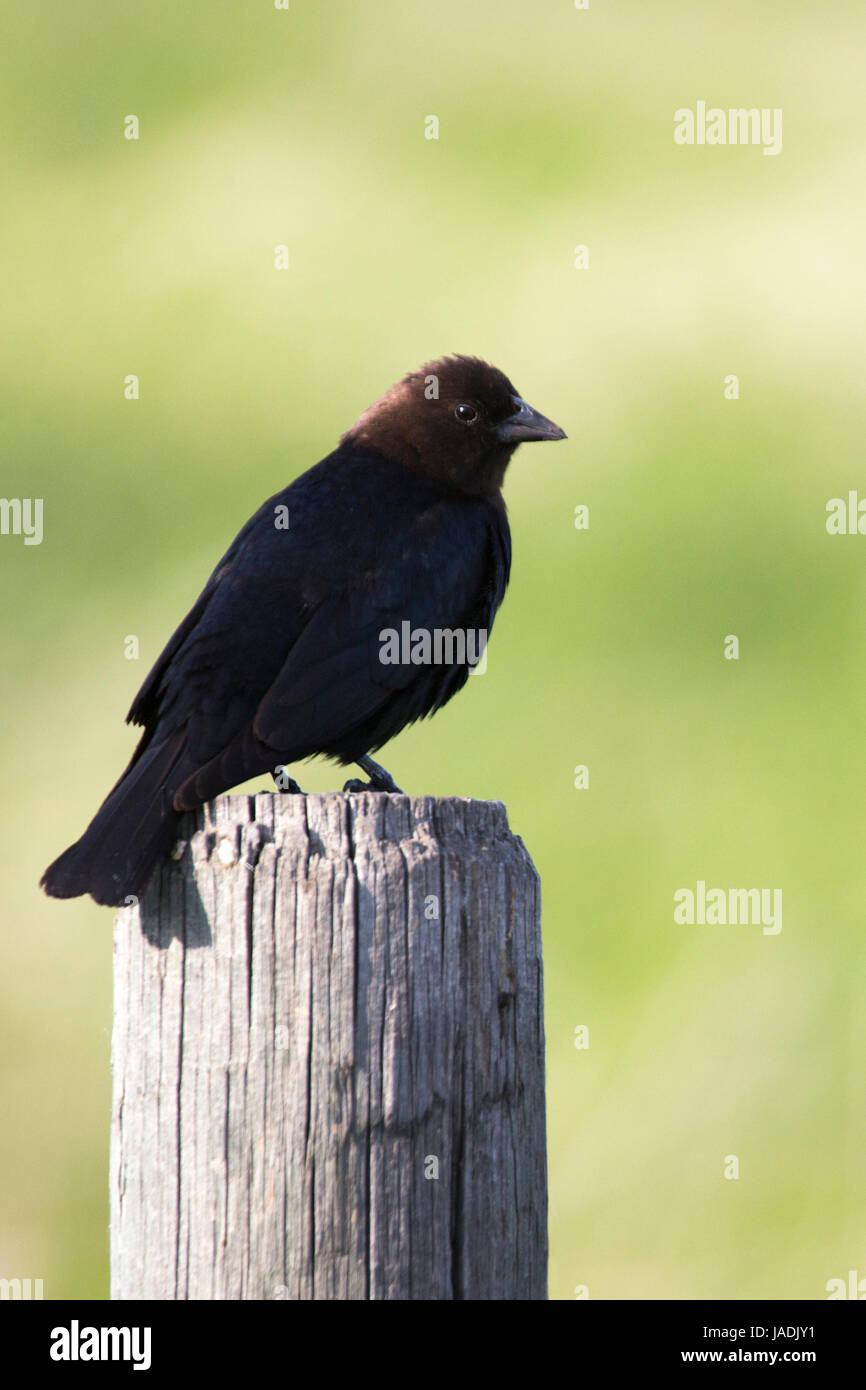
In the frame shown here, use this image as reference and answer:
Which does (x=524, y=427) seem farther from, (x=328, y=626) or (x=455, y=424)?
(x=328, y=626)

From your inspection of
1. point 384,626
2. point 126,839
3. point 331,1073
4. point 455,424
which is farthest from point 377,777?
point 331,1073

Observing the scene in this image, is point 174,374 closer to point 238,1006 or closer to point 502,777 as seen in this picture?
point 502,777

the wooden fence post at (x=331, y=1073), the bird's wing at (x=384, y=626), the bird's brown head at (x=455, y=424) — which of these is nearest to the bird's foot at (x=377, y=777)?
the bird's wing at (x=384, y=626)

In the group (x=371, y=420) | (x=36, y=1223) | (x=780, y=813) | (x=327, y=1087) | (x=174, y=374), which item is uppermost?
(x=174, y=374)

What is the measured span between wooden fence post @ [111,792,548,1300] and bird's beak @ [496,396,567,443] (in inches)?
105

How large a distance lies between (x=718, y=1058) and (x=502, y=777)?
186 cm

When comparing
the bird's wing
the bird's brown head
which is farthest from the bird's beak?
the bird's wing

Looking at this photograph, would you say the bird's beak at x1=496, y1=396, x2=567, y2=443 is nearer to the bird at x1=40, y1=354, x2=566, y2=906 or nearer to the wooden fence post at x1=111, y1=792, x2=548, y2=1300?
the bird at x1=40, y1=354, x2=566, y2=906

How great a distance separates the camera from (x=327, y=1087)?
2.58 m

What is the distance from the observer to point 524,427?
527 cm

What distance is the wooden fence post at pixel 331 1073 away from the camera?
257 centimetres

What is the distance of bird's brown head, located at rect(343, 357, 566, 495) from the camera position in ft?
16.9

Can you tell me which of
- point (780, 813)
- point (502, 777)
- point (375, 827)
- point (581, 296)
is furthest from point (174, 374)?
point (375, 827)
